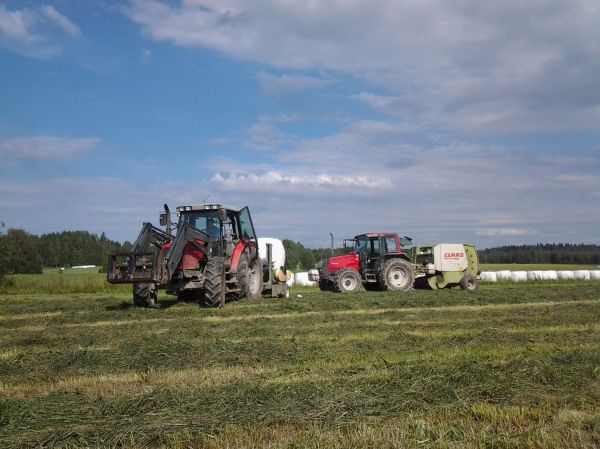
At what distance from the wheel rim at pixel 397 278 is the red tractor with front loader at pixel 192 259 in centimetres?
677

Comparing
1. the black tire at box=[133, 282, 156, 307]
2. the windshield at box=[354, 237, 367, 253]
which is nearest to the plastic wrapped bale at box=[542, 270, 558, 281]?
the windshield at box=[354, 237, 367, 253]

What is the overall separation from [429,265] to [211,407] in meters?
18.6

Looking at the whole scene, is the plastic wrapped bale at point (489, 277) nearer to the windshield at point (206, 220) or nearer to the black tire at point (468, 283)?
the black tire at point (468, 283)

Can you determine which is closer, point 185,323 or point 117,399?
point 117,399

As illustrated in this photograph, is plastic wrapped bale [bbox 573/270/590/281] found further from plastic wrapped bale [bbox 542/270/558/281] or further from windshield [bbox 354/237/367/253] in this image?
windshield [bbox 354/237/367/253]

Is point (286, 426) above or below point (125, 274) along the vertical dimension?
below

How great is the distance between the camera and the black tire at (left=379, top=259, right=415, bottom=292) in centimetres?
2106

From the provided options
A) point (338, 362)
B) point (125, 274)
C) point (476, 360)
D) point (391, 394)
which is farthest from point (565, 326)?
point (125, 274)

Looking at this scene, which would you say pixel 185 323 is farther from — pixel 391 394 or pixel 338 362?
pixel 391 394

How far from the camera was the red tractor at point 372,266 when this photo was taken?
2105 centimetres

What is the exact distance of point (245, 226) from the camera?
1675cm

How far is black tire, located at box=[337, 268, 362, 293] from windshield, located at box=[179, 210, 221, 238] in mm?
7059

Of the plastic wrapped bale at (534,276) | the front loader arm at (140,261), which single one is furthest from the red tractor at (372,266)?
the plastic wrapped bale at (534,276)

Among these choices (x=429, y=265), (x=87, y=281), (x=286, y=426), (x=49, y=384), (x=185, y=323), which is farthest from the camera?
(x=87, y=281)
